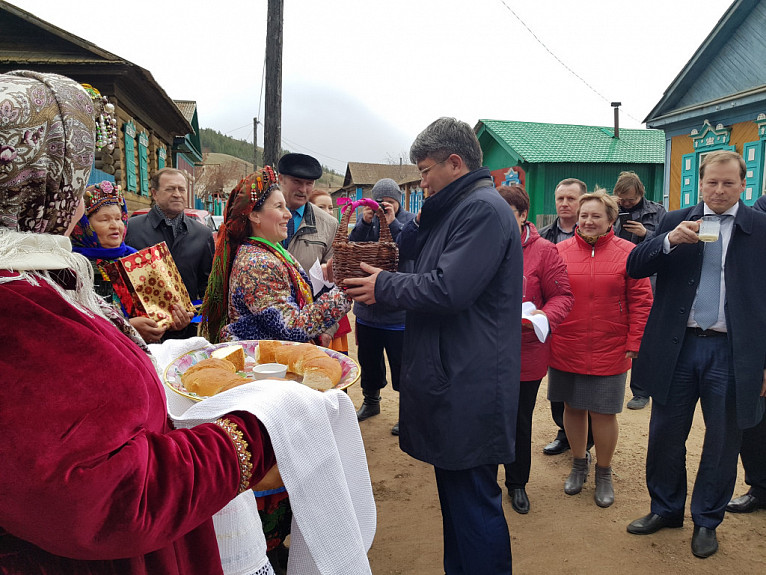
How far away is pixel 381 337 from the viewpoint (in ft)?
15.2

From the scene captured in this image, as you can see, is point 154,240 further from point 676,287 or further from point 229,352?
point 676,287

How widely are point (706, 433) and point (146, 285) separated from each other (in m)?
3.24

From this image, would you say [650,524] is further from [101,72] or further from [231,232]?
[101,72]

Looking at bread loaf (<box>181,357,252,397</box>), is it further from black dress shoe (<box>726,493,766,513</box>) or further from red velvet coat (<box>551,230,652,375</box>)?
black dress shoe (<box>726,493,766,513</box>)

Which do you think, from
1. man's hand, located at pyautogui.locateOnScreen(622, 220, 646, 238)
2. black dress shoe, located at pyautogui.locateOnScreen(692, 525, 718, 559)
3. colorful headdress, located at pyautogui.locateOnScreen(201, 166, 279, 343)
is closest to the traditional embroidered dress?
colorful headdress, located at pyautogui.locateOnScreen(201, 166, 279, 343)

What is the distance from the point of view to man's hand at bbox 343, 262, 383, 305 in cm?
222

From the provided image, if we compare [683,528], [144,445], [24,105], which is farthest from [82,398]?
[683,528]

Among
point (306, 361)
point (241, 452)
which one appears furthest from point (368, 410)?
point (241, 452)

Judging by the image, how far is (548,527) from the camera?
3137 millimetres

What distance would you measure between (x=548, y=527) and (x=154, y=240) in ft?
12.0

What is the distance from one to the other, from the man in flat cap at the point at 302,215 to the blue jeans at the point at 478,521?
2.30m

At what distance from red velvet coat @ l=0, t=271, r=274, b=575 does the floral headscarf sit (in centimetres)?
13

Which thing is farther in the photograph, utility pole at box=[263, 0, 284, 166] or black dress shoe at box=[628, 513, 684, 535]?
utility pole at box=[263, 0, 284, 166]

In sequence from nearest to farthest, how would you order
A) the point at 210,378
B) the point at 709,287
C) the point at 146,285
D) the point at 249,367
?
the point at 210,378
the point at 249,367
the point at 146,285
the point at 709,287
